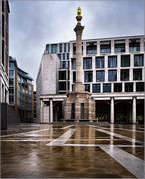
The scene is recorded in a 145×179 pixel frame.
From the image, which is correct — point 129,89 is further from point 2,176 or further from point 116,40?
point 2,176

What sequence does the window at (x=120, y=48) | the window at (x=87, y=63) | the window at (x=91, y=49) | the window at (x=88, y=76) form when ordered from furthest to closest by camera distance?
the window at (x=91, y=49) → the window at (x=87, y=63) → the window at (x=88, y=76) → the window at (x=120, y=48)

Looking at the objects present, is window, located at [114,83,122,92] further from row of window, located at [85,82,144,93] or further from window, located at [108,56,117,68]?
window, located at [108,56,117,68]

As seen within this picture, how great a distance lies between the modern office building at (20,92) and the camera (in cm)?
7556

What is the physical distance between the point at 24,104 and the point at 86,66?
1855 inches

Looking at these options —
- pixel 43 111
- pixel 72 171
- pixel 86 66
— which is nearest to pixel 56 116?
pixel 43 111

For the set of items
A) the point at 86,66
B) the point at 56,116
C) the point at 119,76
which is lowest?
the point at 56,116

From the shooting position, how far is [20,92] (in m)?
86.8

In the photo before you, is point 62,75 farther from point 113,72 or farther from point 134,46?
point 134,46

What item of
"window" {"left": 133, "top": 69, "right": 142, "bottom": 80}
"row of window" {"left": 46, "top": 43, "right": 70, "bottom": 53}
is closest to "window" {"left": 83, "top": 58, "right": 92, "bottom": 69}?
"window" {"left": 133, "top": 69, "right": 142, "bottom": 80}

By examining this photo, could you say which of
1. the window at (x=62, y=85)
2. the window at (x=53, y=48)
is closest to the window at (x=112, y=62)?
the window at (x=62, y=85)

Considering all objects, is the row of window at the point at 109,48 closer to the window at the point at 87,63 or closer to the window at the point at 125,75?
the window at the point at 87,63

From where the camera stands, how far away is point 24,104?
92.8m

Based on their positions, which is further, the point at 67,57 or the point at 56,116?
the point at 67,57

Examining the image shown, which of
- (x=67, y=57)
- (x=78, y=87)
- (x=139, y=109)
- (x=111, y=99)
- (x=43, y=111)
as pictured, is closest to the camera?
(x=78, y=87)
